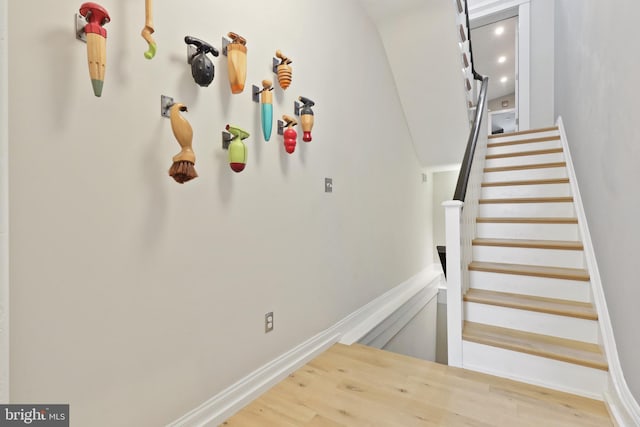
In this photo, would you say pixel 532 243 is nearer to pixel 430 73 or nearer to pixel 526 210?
pixel 526 210

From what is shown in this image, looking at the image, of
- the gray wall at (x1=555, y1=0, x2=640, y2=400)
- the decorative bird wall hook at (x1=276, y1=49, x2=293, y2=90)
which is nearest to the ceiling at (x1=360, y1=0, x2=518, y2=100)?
the gray wall at (x1=555, y1=0, x2=640, y2=400)

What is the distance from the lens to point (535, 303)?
2170 mm

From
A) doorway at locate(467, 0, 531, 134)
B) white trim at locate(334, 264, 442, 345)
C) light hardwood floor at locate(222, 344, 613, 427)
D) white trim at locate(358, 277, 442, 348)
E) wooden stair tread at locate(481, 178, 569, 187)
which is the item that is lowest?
white trim at locate(358, 277, 442, 348)

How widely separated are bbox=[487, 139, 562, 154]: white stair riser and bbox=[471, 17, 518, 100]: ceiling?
112 inches

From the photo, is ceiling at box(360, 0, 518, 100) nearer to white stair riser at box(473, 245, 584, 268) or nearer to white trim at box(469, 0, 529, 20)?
white trim at box(469, 0, 529, 20)

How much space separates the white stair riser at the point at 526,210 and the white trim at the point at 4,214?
3.32 metres

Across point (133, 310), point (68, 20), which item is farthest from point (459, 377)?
point (68, 20)

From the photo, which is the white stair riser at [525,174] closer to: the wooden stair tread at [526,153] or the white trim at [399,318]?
the wooden stair tread at [526,153]

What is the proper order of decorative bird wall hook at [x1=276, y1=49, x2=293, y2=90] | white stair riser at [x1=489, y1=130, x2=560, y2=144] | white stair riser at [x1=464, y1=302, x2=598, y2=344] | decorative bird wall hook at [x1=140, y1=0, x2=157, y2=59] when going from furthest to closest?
white stair riser at [x1=489, y1=130, x2=560, y2=144]
white stair riser at [x1=464, y1=302, x2=598, y2=344]
decorative bird wall hook at [x1=276, y1=49, x2=293, y2=90]
decorative bird wall hook at [x1=140, y1=0, x2=157, y2=59]

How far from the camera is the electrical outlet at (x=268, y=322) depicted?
1.80 metres

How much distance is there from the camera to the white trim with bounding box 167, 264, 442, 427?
145cm

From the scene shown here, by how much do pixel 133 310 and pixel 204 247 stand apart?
1.26 feet

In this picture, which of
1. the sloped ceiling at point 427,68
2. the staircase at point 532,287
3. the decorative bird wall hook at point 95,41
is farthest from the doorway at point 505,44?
the decorative bird wall hook at point 95,41

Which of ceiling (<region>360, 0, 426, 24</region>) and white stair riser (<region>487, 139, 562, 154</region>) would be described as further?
white stair riser (<region>487, 139, 562, 154</region>)
